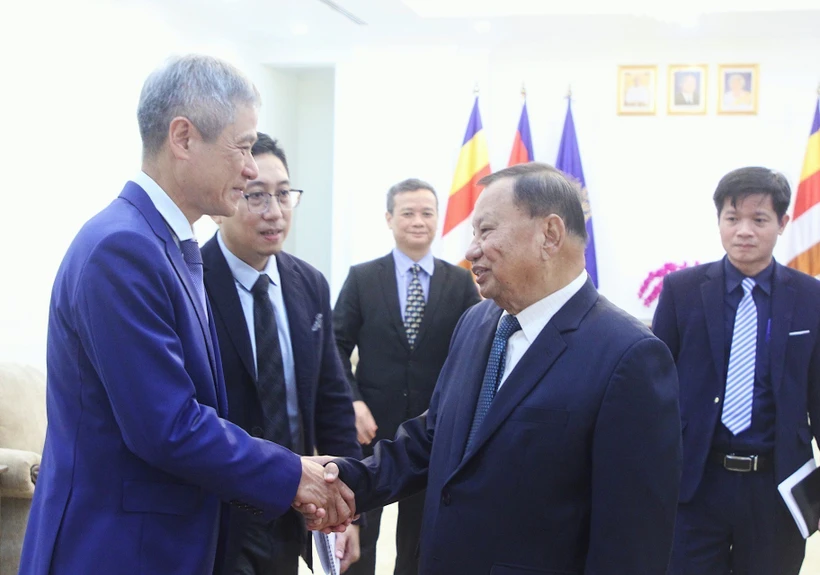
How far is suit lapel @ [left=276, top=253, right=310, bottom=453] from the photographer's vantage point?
2.26m

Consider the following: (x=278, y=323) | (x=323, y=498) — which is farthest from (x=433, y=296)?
(x=323, y=498)

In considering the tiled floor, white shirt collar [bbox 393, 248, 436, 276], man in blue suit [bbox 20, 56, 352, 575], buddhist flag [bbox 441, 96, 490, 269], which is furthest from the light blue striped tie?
buddhist flag [bbox 441, 96, 490, 269]

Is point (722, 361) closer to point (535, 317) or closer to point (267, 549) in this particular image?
point (535, 317)

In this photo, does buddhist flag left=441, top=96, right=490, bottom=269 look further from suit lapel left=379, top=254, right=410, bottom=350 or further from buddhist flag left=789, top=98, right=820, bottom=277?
suit lapel left=379, top=254, right=410, bottom=350

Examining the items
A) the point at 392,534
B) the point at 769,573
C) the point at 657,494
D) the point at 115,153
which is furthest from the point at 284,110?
the point at 657,494

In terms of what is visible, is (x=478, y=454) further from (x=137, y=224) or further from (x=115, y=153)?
(x=115, y=153)

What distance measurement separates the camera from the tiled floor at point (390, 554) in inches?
168

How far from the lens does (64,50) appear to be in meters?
5.31

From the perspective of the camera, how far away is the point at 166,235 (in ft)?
5.28

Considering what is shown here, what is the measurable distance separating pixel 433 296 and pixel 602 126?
4.44m

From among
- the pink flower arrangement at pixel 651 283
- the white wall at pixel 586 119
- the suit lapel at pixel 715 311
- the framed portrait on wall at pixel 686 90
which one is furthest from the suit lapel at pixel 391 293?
the framed portrait on wall at pixel 686 90

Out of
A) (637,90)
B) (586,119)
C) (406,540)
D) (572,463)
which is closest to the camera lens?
(572,463)

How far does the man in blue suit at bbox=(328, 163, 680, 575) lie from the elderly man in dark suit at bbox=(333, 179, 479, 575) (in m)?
1.70

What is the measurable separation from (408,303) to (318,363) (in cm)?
145
